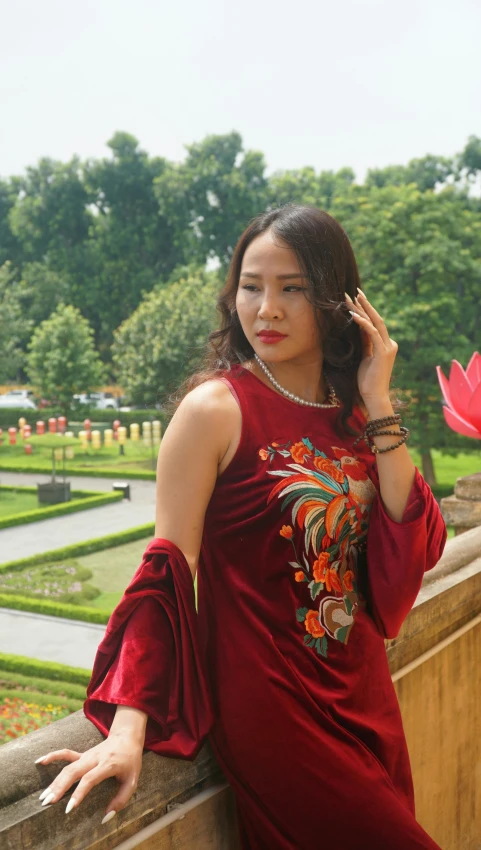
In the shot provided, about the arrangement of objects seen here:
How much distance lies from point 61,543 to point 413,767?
1333 centimetres

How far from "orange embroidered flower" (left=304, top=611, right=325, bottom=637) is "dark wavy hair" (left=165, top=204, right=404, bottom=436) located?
13.8 inches

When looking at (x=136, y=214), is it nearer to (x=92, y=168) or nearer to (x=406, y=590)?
(x=92, y=168)

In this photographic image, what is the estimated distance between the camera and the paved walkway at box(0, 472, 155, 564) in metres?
15.1

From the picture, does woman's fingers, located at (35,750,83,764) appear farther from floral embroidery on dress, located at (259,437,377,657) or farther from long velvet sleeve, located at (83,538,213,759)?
floral embroidery on dress, located at (259,437,377,657)

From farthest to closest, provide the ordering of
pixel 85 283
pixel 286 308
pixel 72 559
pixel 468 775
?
pixel 85 283 → pixel 72 559 → pixel 468 775 → pixel 286 308

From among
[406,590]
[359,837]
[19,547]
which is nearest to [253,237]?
[406,590]

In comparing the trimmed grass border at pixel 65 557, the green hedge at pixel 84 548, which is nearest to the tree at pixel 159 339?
the green hedge at pixel 84 548

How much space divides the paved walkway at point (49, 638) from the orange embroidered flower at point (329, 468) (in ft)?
26.7

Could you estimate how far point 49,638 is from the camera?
34.4 ft

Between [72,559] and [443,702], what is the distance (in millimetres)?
11831

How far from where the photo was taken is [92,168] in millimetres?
39750

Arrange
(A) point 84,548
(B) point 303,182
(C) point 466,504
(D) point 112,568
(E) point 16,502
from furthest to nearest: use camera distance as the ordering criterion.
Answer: (B) point 303,182
(E) point 16,502
(A) point 84,548
(D) point 112,568
(C) point 466,504

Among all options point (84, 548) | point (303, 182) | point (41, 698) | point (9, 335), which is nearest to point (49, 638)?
point (41, 698)

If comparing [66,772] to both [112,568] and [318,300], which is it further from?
[112,568]
